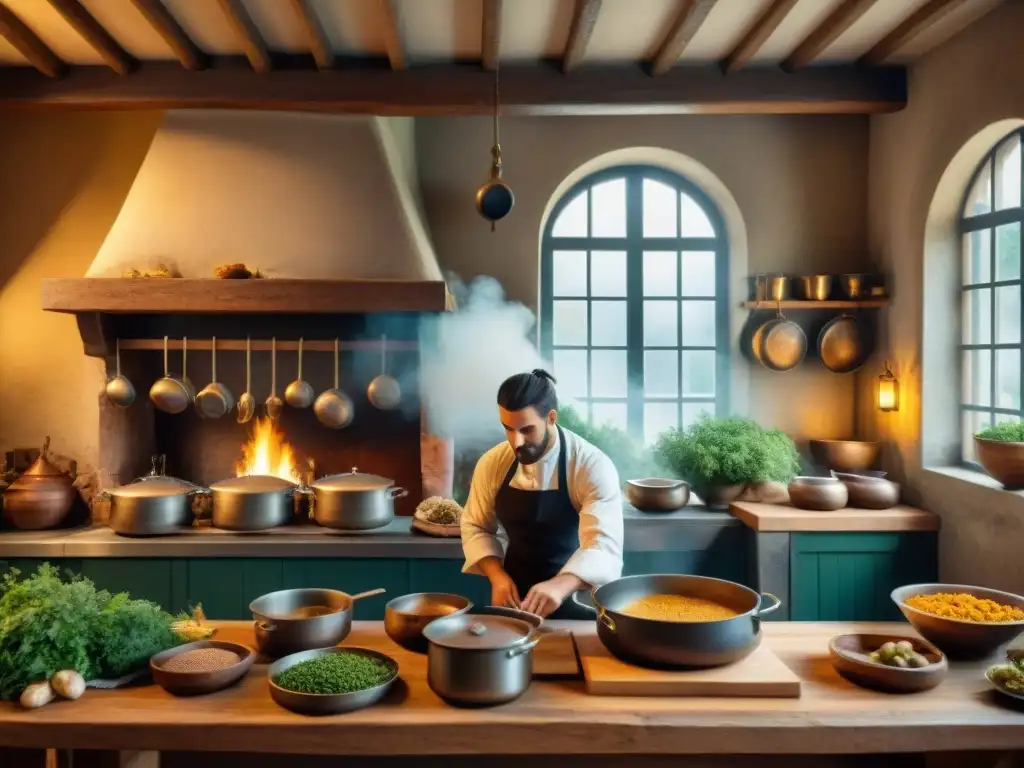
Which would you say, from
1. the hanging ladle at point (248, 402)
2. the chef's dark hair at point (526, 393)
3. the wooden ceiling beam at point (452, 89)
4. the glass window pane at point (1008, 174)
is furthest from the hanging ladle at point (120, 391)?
the glass window pane at point (1008, 174)

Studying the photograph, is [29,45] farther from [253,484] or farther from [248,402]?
[253,484]

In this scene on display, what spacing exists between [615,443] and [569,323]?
97 cm

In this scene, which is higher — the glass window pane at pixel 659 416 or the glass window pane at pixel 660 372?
the glass window pane at pixel 660 372

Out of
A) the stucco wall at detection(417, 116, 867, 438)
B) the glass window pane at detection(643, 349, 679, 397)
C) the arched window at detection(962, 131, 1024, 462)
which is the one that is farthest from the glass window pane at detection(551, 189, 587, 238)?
the arched window at detection(962, 131, 1024, 462)

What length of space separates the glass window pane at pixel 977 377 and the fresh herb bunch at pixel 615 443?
70.2 inches

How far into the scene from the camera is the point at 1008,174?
388 cm

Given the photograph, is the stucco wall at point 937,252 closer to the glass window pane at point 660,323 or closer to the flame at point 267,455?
the glass window pane at point 660,323

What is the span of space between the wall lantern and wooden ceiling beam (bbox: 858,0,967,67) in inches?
68.5

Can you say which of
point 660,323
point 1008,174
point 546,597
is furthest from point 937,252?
point 546,597

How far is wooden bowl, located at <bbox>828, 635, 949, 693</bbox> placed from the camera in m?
1.93

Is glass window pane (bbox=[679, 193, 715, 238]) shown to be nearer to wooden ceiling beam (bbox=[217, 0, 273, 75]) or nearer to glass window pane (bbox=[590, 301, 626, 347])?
glass window pane (bbox=[590, 301, 626, 347])

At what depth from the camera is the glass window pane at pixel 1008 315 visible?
3822 mm

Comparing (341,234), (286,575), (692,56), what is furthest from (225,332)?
(692,56)

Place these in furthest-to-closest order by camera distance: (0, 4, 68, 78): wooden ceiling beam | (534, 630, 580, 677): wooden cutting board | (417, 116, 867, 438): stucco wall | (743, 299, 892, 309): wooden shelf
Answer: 1. (417, 116, 867, 438): stucco wall
2. (743, 299, 892, 309): wooden shelf
3. (0, 4, 68, 78): wooden ceiling beam
4. (534, 630, 580, 677): wooden cutting board
